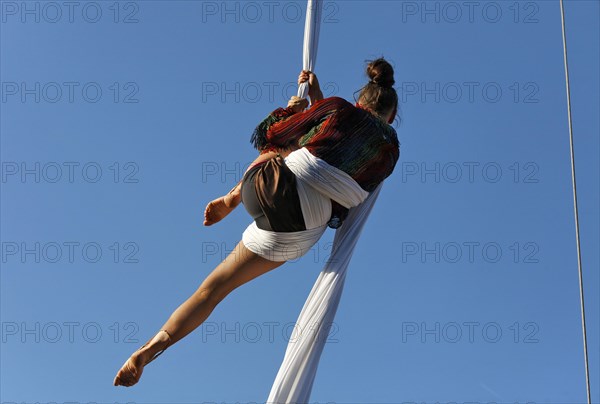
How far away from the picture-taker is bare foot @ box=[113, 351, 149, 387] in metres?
4.94

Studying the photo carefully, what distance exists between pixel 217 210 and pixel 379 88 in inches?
46.3

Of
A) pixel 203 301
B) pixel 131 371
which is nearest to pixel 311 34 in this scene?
pixel 203 301

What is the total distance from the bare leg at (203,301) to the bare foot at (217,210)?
1.25 feet

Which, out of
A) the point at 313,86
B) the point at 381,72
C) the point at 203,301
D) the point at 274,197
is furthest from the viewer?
the point at 313,86

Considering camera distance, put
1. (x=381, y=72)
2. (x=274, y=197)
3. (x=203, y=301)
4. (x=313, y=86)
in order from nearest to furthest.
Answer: (x=274, y=197)
(x=203, y=301)
(x=381, y=72)
(x=313, y=86)

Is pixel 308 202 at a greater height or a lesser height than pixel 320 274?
greater

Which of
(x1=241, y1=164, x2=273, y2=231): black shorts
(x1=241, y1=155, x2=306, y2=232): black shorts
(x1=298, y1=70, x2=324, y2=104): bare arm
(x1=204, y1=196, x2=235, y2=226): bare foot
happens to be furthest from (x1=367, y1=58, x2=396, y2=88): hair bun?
(x1=204, y1=196, x2=235, y2=226): bare foot

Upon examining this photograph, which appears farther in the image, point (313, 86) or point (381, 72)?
point (313, 86)

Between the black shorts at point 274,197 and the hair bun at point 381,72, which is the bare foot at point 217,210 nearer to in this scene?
the black shorts at point 274,197

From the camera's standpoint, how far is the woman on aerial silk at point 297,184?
4.92m

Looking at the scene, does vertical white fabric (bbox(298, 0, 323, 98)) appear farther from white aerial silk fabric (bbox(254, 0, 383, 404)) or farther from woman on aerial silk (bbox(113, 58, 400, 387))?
white aerial silk fabric (bbox(254, 0, 383, 404))

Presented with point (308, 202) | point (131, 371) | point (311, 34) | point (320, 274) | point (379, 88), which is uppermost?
point (311, 34)

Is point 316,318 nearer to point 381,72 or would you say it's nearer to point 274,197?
point 274,197

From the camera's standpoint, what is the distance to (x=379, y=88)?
17.0ft
